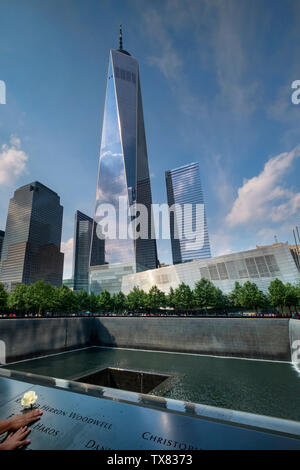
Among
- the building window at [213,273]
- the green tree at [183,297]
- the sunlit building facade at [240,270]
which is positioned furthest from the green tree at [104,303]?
the building window at [213,273]

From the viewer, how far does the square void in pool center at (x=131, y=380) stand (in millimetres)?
18998

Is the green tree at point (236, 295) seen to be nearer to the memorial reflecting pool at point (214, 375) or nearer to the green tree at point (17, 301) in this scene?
the memorial reflecting pool at point (214, 375)

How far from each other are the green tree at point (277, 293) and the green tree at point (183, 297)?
21614 mm

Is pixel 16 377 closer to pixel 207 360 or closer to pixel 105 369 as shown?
pixel 105 369

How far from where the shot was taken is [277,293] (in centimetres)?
5262

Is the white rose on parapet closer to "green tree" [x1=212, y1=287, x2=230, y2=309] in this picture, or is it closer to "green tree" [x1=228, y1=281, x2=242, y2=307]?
"green tree" [x1=228, y1=281, x2=242, y2=307]

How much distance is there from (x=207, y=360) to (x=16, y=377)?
30673 millimetres

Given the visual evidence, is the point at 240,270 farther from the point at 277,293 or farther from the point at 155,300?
the point at 155,300

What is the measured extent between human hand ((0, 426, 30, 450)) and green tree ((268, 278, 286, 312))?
59740 mm

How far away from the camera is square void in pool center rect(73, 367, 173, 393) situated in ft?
62.3

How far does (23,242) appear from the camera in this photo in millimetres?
197750

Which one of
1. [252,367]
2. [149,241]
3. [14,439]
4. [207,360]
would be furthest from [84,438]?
[149,241]

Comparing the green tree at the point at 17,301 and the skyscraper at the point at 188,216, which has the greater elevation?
the skyscraper at the point at 188,216

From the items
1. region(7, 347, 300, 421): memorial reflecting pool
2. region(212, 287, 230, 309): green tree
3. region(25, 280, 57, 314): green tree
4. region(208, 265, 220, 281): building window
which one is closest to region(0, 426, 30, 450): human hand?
region(7, 347, 300, 421): memorial reflecting pool
